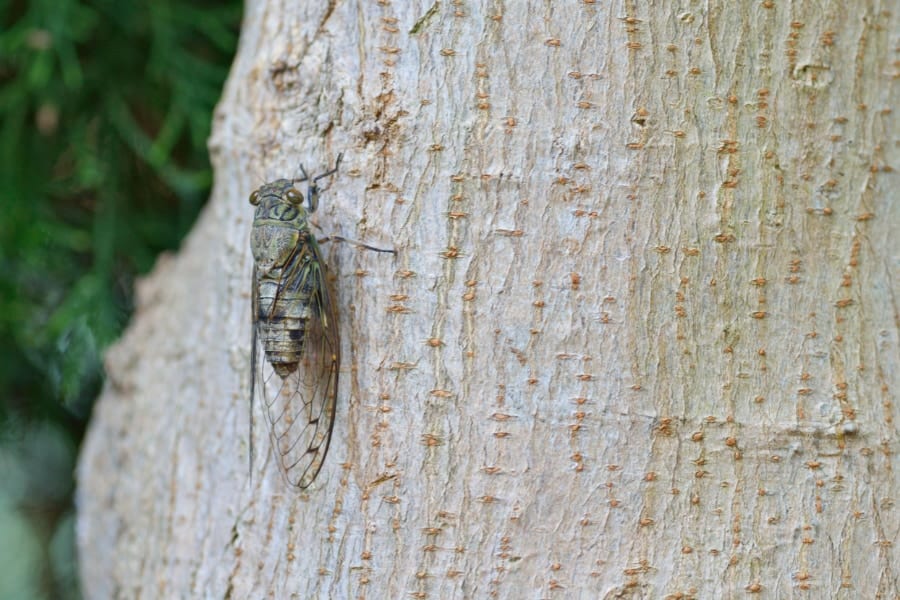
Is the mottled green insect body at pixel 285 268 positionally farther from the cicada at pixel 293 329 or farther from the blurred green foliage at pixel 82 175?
the blurred green foliage at pixel 82 175

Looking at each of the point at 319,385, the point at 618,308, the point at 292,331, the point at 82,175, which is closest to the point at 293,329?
the point at 292,331

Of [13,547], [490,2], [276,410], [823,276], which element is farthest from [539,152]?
[13,547]

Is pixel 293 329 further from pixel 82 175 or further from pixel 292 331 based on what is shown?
pixel 82 175

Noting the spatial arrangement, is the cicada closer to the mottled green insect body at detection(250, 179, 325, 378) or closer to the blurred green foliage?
the mottled green insect body at detection(250, 179, 325, 378)

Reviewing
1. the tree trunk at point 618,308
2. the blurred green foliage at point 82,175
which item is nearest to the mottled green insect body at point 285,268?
the tree trunk at point 618,308

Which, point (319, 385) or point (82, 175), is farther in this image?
point (82, 175)

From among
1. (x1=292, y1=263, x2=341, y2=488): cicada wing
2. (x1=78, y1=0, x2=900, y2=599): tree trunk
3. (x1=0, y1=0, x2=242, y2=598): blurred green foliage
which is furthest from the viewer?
(x1=0, y1=0, x2=242, y2=598): blurred green foliage

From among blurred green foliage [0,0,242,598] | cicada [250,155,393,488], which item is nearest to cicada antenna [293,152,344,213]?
cicada [250,155,393,488]
